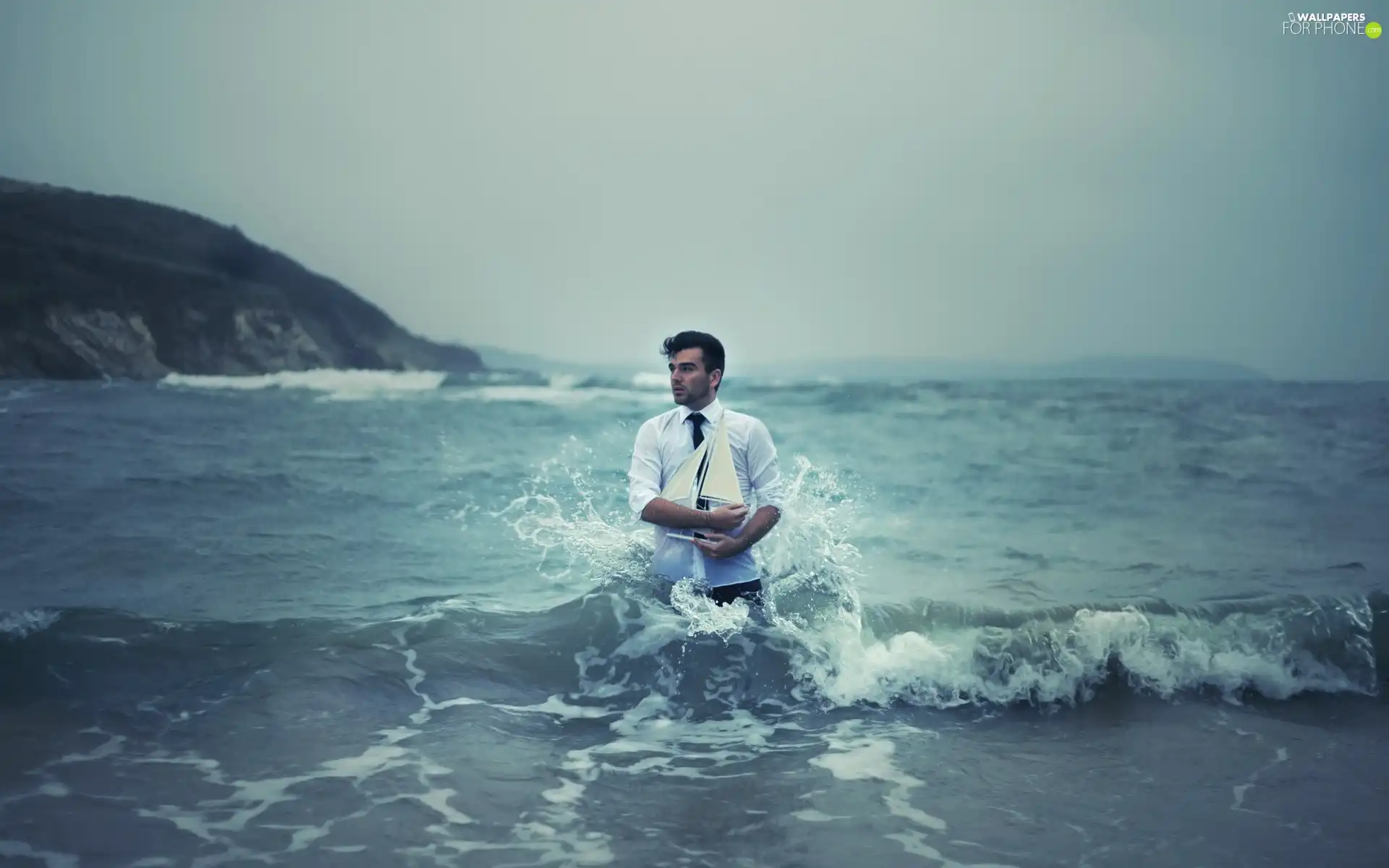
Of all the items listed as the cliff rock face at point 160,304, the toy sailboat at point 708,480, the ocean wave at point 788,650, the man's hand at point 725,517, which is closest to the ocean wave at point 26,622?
the ocean wave at point 788,650

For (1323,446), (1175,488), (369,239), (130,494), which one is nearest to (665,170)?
(369,239)

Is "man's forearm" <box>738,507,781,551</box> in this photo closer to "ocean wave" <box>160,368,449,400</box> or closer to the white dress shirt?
the white dress shirt

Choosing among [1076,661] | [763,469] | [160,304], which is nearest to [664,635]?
[763,469]

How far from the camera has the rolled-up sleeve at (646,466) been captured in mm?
2750

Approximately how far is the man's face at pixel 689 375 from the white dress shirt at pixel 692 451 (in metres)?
0.06

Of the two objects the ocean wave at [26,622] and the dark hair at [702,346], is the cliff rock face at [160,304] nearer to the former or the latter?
the ocean wave at [26,622]

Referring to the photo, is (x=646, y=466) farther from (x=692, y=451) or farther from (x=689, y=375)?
(x=689, y=375)

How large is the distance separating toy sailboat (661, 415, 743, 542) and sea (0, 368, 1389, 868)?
1.00 ft

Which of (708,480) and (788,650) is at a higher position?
(708,480)

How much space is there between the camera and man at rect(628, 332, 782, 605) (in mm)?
2688

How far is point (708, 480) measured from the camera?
2.71m

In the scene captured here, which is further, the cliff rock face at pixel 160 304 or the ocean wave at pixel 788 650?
the cliff rock face at pixel 160 304

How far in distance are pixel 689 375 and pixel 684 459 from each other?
0.78ft

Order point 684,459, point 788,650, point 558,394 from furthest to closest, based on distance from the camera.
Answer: point 558,394, point 788,650, point 684,459
